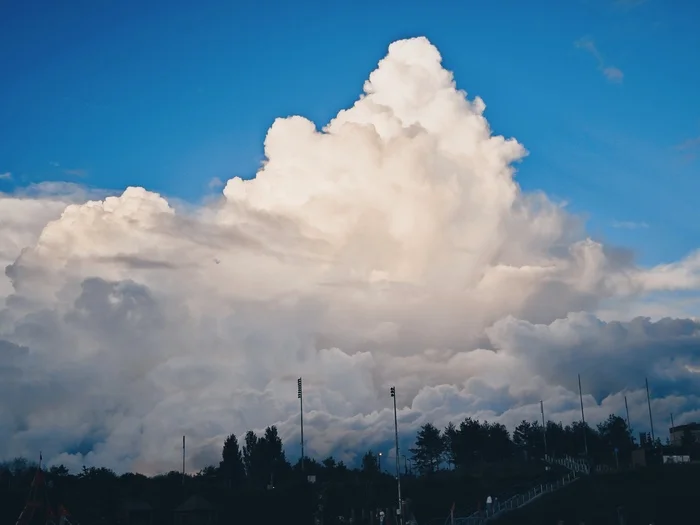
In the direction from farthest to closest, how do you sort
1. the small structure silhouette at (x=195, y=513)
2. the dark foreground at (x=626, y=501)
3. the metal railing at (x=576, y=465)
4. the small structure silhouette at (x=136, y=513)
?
the metal railing at (x=576, y=465)
the small structure silhouette at (x=136, y=513)
the small structure silhouette at (x=195, y=513)
the dark foreground at (x=626, y=501)

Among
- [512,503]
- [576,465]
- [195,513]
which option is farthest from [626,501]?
[195,513]

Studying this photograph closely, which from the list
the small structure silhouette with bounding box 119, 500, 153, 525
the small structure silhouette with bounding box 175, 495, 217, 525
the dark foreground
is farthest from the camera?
the small structure silhouette with bounding box 119, 500, 153, 525

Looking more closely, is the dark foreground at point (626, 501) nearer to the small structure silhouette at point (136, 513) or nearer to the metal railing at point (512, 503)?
the metal railing at point (512, 503)

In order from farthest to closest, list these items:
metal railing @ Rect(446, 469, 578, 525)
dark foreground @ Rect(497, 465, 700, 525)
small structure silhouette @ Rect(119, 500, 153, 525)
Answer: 1. small structure silhouette @ Rect(119, 500, 153, 525)
2. dark foreground @ Rect(497, 465, 700, 525)
3. metal railing @ Rect(446, 469, 578, 525)

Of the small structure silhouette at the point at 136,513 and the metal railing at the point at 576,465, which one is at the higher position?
the metal railing at the point at 576,465

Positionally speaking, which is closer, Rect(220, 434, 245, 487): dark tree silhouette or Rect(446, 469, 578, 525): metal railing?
Rect(446, 469, 578, 525): metal railing

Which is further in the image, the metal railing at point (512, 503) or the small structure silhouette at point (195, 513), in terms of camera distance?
the small structure silhouette at point (195, 513)

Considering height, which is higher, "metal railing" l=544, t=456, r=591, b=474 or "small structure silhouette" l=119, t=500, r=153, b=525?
"metal railing" l=544, t=456, r=591, b=474

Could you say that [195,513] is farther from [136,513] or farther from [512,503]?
[512,503]

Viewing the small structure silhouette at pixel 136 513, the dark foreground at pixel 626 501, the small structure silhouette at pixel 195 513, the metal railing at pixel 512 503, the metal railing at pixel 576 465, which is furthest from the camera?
the metal railing at pixel 576 465

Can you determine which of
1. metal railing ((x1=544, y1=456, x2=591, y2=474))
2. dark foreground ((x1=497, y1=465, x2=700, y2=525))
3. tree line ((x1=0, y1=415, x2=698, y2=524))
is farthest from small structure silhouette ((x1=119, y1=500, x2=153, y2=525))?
metal railing ((x1=544, y1=456, x2=591, y2=474))

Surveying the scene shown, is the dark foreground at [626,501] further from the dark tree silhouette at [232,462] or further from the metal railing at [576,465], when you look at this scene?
the dark tree silhouette at [232,462]

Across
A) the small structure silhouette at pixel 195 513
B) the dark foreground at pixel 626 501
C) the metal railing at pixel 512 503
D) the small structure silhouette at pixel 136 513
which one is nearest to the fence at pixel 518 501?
the metal railing at pixel 512 503

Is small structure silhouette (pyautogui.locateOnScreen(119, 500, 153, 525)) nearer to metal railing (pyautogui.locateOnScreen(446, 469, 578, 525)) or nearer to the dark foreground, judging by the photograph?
metal railing (pyautogui.locateOnScreen(446, 469, 578, 525))
